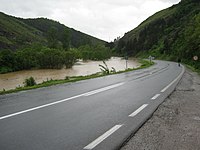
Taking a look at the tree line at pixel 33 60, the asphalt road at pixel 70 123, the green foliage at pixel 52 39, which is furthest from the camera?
the green foliage at pixel 52 39

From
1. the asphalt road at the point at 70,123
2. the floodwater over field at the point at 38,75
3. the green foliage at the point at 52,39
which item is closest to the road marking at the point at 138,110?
the asphalt road at the point at 70,123

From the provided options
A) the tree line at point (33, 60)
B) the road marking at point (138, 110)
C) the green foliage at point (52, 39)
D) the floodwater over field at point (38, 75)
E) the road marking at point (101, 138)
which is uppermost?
the green foliage at point (52, 39)

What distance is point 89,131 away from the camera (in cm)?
547

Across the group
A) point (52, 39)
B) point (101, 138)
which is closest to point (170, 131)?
point (101, 138)

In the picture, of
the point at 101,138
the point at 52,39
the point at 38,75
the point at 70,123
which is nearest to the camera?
the point at 101,138

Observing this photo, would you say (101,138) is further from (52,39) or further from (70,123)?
(52,39)

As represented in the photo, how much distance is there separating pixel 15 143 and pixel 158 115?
A: 13.7ft

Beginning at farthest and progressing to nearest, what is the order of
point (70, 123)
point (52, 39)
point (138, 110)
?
1. point (52, 39)
2. point (138, 110)
3. point (70, 123)

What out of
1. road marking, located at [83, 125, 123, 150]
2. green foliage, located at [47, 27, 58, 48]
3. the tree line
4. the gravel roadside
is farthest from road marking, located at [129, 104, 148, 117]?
green foliage, located at [47, 27, 58, 48]

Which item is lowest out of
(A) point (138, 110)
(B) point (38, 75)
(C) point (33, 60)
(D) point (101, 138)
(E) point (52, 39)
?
(B) point (38, 75)

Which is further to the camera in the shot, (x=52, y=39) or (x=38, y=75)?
(x=52, y=39)

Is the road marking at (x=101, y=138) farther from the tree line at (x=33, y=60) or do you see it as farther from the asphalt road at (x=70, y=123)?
the tree line at (x=33, y=60)

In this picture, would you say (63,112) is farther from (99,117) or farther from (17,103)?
(17,103)

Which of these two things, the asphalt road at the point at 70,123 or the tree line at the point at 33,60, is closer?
the asphalt road at the point at 70,123
